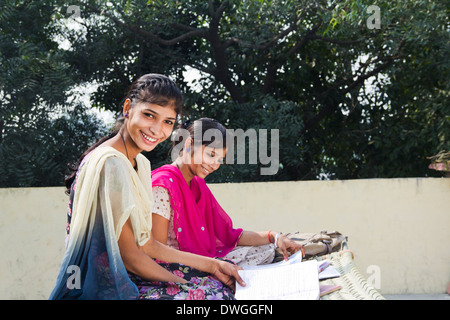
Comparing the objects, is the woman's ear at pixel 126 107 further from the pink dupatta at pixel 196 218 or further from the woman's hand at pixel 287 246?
the woman's hand at pixel 287 246

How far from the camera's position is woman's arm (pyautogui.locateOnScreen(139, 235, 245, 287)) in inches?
76.0

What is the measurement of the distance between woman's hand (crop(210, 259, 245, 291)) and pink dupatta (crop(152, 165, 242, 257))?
312 mm

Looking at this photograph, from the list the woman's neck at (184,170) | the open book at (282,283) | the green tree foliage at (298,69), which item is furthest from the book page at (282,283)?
the green tree foliage at (298,69)

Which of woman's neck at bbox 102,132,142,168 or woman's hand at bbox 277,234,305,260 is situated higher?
woman's neck at bbox 102,132,142,168

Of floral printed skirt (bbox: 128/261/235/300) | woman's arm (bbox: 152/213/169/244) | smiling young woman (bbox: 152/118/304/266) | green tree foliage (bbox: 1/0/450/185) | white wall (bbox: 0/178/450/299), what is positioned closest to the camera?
floral printed skirt (bbox: 128/261/235/300)

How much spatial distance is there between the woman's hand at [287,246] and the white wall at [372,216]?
1976 millimetres

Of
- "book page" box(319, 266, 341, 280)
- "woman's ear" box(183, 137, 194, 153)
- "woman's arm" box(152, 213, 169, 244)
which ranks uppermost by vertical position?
"woman's ear" box(183, 137, 194, 153)

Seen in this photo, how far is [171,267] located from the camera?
1.96m

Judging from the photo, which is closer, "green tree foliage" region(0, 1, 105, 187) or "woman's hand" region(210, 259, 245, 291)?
"woman's hand" region(210, 259, 245, 291)

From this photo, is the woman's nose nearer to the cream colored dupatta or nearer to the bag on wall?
the cream colored dupatta

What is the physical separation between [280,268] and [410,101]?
230 inches

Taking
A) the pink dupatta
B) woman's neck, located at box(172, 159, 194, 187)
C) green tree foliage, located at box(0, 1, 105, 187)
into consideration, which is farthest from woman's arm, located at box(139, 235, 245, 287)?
green tree foliage, located at box(0, 1, 105, 187)

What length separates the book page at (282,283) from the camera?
5.86 feet

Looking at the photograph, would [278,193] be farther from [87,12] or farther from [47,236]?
[87,12]
